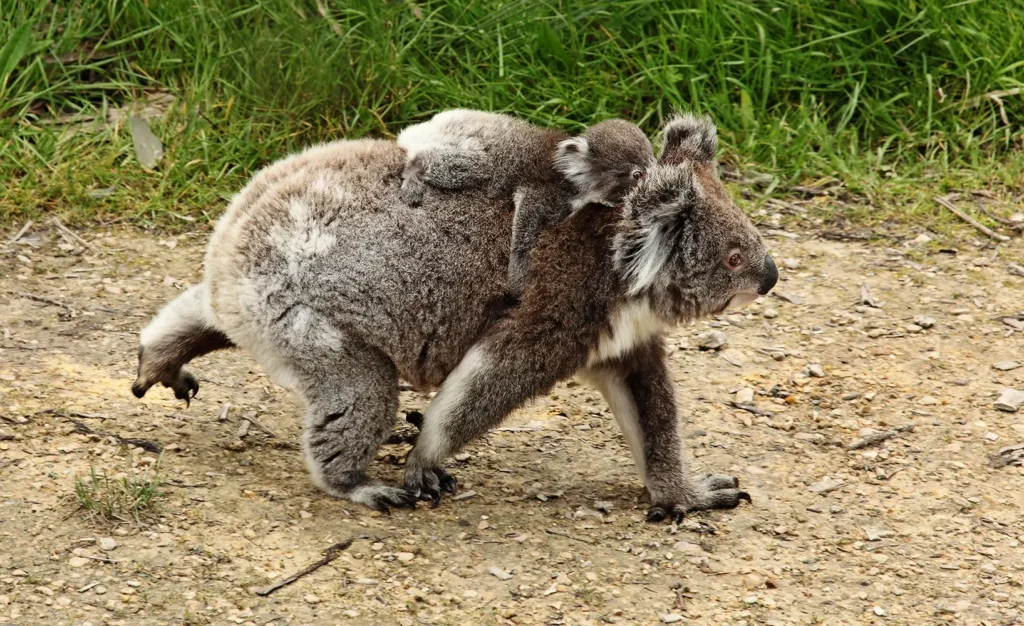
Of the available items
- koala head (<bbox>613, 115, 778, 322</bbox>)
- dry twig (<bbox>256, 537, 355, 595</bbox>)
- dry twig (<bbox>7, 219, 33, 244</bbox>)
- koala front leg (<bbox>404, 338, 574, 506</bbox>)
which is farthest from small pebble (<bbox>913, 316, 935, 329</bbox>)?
dry twig (<bbox>7, 219, 33, 244</bbox>)

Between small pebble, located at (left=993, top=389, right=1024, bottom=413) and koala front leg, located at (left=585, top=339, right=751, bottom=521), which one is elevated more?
koala front leg, located at (left=585, top=339, right=751, bottom=521)

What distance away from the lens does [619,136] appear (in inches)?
153

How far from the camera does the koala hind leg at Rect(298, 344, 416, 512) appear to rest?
12.4ft

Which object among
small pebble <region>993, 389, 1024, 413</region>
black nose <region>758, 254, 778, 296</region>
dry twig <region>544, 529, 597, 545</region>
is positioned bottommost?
small pebble <region>993, 389, 1024, 413</region>

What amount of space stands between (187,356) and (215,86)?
2458 millimetres

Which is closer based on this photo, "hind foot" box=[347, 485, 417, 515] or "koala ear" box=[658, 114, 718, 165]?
"hind foot" box=[347, 485, 417, 515]

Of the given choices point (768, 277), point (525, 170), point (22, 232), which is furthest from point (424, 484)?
point (22, 232)

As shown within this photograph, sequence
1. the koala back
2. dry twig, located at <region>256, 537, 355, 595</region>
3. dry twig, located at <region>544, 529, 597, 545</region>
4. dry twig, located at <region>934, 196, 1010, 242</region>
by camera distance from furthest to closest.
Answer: dry twig, located at <region>934, 196, 1010, 242</region> < dry twig, located at <region>544, 529, 597, 545</region> < the koala back < dry twig, located at <region>256, 537, 355, 595</region>

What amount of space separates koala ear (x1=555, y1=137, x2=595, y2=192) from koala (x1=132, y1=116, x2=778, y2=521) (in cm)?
10

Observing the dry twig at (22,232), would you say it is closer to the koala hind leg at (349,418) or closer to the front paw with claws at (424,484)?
the koala hind leg at (349,418)

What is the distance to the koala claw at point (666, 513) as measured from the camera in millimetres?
3977

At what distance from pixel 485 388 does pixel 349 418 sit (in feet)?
1.36

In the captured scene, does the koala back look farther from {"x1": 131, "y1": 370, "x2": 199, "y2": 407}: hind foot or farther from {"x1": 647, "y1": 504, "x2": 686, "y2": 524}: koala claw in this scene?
{"x1": 647, "y1": 504, "x2": 686, "y2": 524}: koala claw

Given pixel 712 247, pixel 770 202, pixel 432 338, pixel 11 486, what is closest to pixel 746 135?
pixel 770 202
